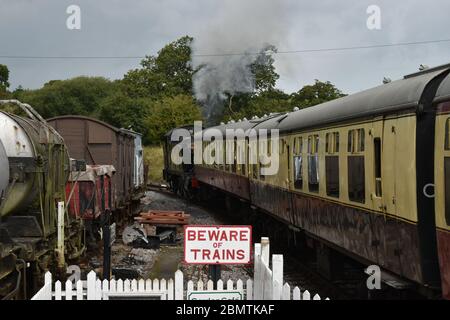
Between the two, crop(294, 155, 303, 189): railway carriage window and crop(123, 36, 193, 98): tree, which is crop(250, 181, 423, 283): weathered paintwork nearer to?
crop(294, 155, 303, 189): railway carriage window

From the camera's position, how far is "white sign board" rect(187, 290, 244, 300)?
629 centimetres

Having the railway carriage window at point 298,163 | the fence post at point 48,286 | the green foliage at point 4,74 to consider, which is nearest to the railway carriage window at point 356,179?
the railway carriage window at point 298,163

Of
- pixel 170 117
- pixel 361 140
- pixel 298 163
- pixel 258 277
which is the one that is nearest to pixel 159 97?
pixel 170 117

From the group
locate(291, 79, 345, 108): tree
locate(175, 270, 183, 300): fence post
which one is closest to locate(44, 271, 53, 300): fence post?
locate(175, 270, 183, 300): fence post

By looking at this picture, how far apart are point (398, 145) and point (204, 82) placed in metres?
42.4

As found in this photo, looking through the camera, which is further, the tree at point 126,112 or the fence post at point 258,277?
the tree at point 126,112

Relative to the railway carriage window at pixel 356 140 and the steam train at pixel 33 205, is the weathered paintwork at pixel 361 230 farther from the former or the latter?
the steam train at pixel 33 205

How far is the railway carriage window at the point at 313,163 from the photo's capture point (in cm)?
1086

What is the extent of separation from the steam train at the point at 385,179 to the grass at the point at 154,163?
114 feet

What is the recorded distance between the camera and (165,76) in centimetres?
6762

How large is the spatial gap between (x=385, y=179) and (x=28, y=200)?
510cm

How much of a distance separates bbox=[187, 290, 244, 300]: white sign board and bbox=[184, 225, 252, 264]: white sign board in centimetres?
29

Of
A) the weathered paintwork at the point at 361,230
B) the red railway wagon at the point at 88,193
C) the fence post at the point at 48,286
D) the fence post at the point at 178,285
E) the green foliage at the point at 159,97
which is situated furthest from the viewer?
the green foliage at the point at 159,97
